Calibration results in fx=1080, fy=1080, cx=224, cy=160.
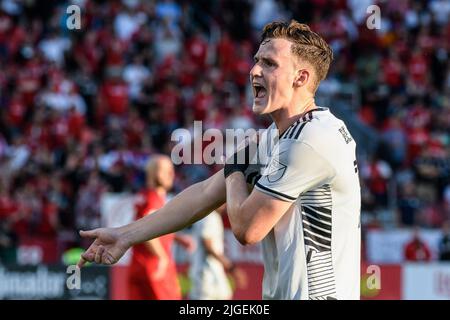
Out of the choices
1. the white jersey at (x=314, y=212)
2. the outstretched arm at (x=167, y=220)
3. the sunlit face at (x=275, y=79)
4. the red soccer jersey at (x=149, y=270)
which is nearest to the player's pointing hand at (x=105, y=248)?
the outstretched arm at (x=167, y=220)

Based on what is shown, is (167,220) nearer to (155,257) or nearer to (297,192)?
(297,192)

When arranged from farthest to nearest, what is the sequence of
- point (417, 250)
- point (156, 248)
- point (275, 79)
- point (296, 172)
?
point (417, 250), point (156, 248), point (275, 79), point (296, 172)

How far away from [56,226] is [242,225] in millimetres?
13376

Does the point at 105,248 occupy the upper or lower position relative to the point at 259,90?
lower

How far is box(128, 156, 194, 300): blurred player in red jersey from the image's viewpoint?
1011 centimetres

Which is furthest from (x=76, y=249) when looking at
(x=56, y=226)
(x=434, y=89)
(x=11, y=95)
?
(x=434, y=89)

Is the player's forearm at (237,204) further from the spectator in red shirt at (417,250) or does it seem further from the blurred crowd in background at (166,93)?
the spectator in red shirt at (417,250)

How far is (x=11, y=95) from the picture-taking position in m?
20.2

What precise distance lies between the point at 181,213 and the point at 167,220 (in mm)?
68

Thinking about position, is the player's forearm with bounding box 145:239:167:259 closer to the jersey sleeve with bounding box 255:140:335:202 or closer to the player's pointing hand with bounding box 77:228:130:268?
the player's pointing hand with bounding box 77:228:130:268

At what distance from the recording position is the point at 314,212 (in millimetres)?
4371

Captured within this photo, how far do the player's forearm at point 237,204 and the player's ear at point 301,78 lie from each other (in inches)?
17.7

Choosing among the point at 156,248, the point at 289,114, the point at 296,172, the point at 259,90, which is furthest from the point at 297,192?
the point at 156,248
